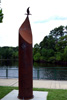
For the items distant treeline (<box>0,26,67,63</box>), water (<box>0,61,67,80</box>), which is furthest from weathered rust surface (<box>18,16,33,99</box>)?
distant treeline (<box>0,26,67,63</box>)

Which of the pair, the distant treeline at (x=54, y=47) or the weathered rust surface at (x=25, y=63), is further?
the distant treeline at (x=54, y=47)

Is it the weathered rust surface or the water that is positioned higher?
the weathered rust surface

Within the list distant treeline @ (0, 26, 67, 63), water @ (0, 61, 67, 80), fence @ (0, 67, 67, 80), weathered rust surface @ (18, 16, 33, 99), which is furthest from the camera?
distant treeline @ (0, 26, 67, 63)

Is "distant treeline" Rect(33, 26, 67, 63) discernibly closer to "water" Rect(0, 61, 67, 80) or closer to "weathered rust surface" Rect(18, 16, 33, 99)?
"water" Rect(0, 61, 67, 80)

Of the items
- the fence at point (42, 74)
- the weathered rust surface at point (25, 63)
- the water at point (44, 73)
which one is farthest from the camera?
the water at point (44, 73)

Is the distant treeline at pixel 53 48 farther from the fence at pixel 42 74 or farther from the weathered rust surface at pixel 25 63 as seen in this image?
the weathered rust surface at pixel 25 63

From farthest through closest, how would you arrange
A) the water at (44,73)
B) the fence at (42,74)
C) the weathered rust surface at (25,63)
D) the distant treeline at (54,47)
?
1. the distant treeline at (54,47)
2. the water at (44,73)
3. the fence at (42,74)
4. the weathered rust surface at (25,63)

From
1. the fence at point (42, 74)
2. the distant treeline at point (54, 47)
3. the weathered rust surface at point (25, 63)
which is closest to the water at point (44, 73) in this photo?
the fence at point (42, 74)

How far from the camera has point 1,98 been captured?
22.4 feet

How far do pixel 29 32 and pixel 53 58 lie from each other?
53338mm

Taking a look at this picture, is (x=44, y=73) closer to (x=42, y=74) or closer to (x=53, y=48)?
(x=42, y=74)

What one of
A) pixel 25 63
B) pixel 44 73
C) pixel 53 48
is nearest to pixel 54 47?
pixel 53 48

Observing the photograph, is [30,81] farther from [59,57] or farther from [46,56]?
[46,56]

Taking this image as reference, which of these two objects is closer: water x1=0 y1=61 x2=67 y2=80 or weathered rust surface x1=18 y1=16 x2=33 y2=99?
weathered rust surface x1=18 y1=16 x2=33 y2=99
